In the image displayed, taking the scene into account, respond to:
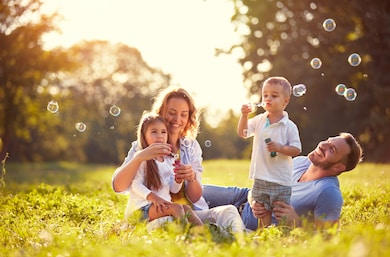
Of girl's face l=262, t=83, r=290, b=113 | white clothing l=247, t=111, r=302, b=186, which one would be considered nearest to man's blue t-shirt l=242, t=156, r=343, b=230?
white clothing l=247, t=111, r=302, b=186

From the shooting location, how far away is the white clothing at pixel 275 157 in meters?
5.30

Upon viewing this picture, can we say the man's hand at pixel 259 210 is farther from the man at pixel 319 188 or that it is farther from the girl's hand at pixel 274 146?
the girl's hand at pixel 274 146

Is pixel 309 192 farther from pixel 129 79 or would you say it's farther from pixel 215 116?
pixel 215 116

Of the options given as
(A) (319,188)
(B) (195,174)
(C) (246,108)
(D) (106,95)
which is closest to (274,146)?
(C) (246,108)

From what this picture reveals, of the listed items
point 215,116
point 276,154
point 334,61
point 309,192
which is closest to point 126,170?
point 276,154

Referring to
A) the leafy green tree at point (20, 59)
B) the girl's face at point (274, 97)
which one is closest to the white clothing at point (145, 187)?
the girl's face at point (274, 97)

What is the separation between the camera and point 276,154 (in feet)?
17.3

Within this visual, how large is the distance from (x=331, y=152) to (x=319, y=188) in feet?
1.17

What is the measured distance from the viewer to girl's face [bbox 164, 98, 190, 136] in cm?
559

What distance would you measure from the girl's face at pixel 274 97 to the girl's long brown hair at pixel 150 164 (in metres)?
0.93

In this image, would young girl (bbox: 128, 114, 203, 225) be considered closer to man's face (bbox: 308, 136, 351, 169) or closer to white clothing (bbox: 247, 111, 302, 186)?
white clothing (bbox: 247, 111, 302, 186)

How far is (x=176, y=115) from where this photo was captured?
5.59m

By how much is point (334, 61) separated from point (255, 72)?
3.08 m

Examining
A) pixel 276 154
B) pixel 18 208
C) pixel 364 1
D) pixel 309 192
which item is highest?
pixel 364 1
